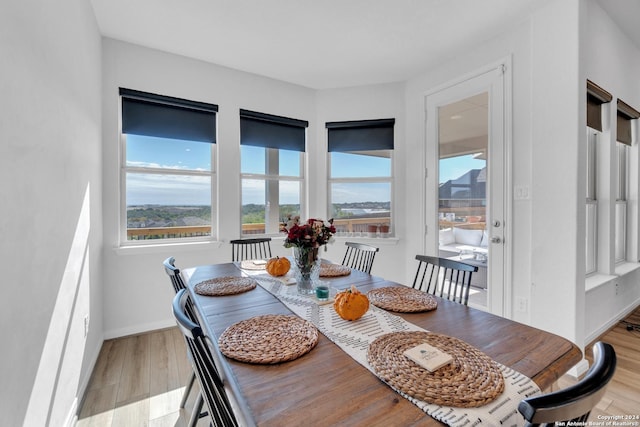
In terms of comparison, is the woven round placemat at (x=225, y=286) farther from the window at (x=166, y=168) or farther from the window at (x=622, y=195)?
the window at (x=622, y=195)

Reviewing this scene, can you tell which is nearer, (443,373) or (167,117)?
(443,373)

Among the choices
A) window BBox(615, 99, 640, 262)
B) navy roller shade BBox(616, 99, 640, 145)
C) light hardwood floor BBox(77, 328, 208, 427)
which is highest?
navy roller shade BBox(616, 99, 640, 145)

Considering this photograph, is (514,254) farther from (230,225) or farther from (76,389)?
(76,389)

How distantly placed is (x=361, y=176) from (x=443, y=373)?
311 centimetres

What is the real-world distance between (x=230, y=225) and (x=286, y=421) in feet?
9.05

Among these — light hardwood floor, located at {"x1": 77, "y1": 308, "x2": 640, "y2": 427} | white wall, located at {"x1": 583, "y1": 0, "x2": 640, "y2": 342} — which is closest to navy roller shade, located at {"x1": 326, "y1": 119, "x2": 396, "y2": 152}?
white wall, located at {"x1": 583, "y1": 0, "x2": 640, "y2": 342}

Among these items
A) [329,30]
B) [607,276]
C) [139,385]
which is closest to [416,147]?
[329,30]

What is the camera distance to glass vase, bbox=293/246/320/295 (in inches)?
63.4

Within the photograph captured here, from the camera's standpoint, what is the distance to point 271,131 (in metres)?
3.53

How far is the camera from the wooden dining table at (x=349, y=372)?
2.23 ft

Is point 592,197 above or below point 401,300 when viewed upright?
above

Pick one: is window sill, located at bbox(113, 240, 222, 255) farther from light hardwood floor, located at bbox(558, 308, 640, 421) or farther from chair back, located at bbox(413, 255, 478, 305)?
light hardwood floor, located at bbox(558, 308, 640, 421)

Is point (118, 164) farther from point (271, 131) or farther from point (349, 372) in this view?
point (349, 372)

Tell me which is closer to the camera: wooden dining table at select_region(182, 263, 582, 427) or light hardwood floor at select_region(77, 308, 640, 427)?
wooden dining table at select_region(182, 263, 582, 427)
